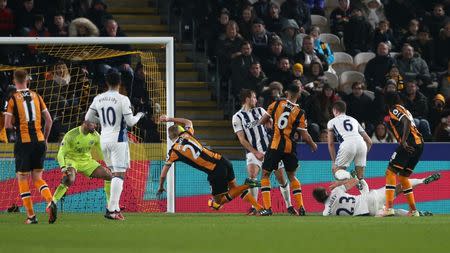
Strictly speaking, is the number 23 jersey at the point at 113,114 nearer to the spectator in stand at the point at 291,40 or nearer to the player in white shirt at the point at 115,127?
the player in white shirt at the point at 115,127

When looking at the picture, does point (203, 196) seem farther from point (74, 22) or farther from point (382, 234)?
point (382, 234)

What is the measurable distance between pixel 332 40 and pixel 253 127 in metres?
7.49

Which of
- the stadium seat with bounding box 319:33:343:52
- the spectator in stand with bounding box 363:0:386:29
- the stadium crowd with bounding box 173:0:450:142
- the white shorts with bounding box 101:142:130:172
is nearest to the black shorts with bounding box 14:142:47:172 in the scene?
the white shorts with bounding box 101:142:130:172

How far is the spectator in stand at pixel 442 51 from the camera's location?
86.6 feet

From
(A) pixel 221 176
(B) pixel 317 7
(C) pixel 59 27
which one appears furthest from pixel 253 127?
(B) pixel 317 7

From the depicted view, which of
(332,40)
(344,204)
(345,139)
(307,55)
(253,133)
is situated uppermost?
(332,40)

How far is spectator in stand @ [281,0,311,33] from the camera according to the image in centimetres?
2617

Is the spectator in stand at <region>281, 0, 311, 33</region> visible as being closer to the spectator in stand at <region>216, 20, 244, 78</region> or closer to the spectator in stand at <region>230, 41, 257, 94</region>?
the spectator in stand at <region>216, 20, 244, 78</region>

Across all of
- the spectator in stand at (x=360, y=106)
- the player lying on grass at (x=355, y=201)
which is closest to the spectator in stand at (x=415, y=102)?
the spectator in stand at (x=360, y=106)

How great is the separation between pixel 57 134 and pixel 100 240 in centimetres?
820

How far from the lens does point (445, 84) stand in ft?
82.8

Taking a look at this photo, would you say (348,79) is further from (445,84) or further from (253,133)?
(253,133)

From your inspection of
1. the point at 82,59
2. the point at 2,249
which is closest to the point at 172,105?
the point at 82,59

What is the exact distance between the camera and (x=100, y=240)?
13.7 meters
